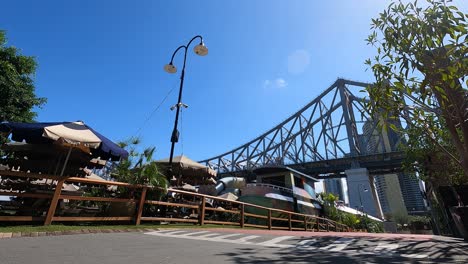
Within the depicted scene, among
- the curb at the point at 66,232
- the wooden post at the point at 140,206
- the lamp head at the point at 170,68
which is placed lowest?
the curb at the point at 66,232

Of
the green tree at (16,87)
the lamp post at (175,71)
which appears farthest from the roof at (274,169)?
the green tree at (16,87)

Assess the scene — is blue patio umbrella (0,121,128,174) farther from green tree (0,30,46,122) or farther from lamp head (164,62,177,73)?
green tree (0,30,46,122)

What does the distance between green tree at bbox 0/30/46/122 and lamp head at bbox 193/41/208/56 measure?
8.57 meters

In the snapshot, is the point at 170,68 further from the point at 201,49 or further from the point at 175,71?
the point at 201,49

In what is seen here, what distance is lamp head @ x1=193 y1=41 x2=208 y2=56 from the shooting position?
29.2 ft

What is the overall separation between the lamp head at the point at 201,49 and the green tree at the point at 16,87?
28.1ft

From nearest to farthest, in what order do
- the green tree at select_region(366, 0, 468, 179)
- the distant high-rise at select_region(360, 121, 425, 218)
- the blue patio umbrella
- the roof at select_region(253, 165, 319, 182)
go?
the green tree at select_region(366, 0, 468, 179), the blue patio umbrella, the roof at select_region(253, 165, 319, 182), the distant high-rise at select_region(360, 121, 425, 218)

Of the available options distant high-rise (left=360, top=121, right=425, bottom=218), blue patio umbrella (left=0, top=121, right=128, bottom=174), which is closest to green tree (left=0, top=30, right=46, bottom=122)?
blue patio umbrella (left=0, top=121, right=128, bottom=174)

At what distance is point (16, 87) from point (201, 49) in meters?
8.77

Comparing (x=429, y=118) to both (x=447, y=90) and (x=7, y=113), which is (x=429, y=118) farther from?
(x=7, y=113)

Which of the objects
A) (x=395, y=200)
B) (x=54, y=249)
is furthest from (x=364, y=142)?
(x=54, y=249)

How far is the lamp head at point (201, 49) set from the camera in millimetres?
8902

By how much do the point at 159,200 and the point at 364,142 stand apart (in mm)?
50728

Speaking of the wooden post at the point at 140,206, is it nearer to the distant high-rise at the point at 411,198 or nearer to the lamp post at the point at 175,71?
the lamp post at the point at 175,71
